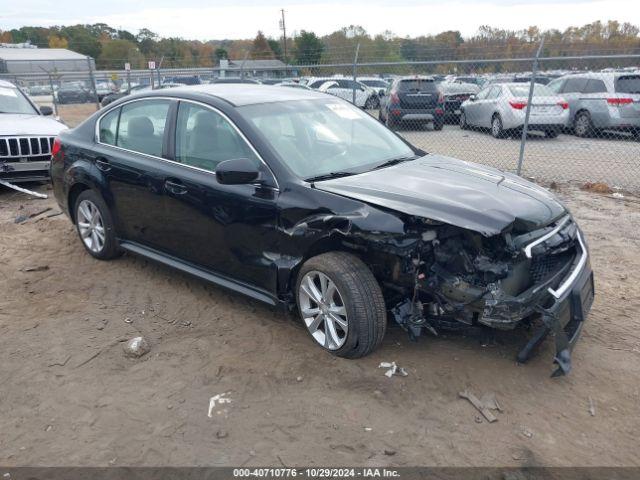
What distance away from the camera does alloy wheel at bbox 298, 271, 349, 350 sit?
143 inches

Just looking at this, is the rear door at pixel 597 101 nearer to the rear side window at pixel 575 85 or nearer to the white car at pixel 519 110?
the rear side window at pixel 575 85

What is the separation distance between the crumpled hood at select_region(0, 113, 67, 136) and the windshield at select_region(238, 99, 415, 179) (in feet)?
17.2

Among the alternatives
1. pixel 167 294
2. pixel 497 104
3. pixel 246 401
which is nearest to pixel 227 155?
pixel 167 294

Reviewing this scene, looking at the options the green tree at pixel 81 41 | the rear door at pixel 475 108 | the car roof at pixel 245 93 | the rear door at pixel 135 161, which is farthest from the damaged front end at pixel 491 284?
the green tree at pixel 81 41

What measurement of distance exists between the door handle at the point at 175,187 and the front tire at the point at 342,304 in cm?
124

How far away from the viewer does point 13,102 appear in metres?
9.30

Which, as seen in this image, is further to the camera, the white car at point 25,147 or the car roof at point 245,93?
the white car at point 25,147

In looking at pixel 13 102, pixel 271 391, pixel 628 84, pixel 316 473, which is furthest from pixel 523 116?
pixel 316 473

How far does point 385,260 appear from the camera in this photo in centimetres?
348

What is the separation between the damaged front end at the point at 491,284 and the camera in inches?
128

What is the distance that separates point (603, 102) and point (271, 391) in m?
12.4

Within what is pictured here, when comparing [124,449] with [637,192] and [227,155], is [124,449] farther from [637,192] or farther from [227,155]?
[637,192]

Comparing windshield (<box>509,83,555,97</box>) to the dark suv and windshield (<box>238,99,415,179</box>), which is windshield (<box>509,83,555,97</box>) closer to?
the dark suv

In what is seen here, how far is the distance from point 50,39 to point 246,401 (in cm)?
8817
